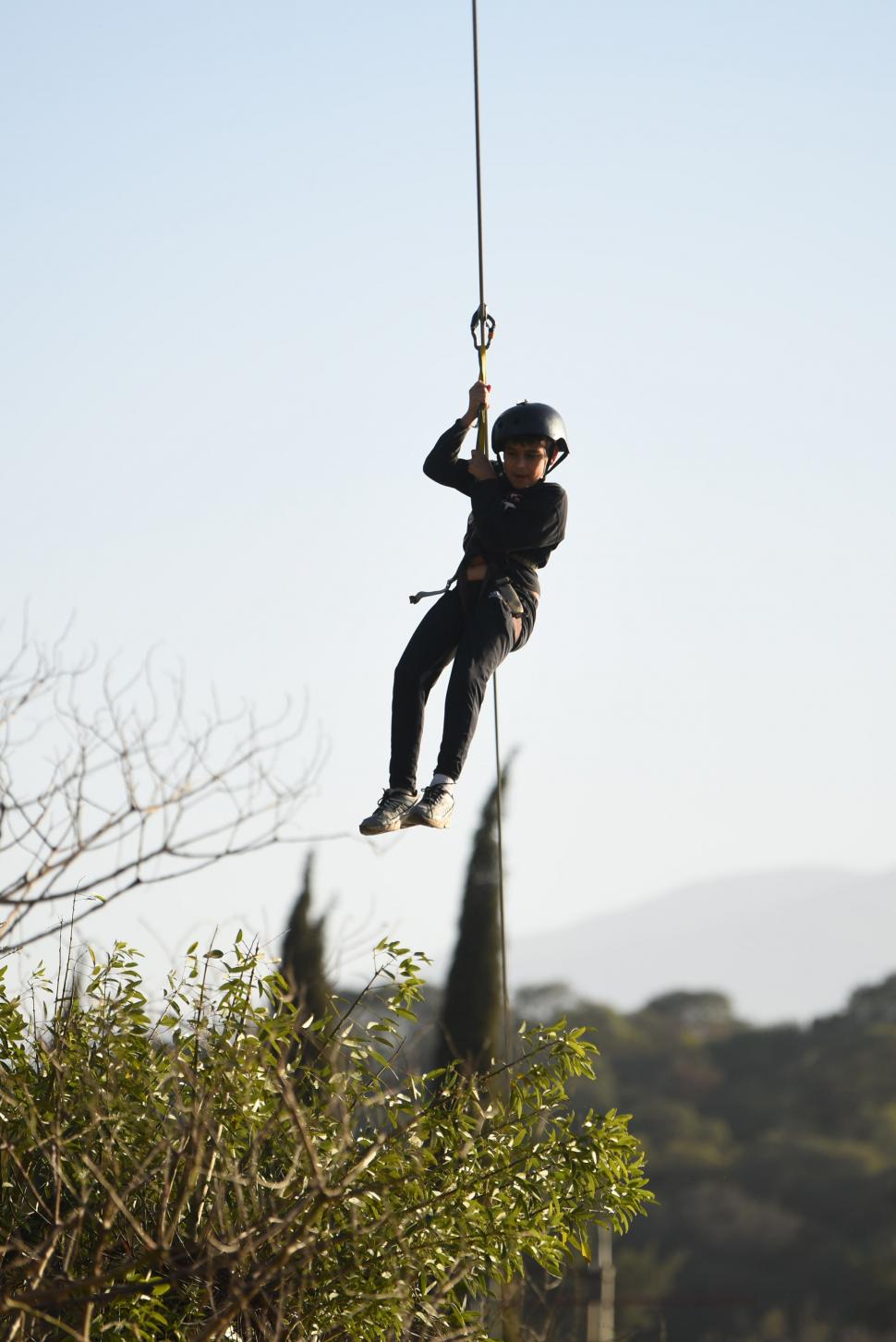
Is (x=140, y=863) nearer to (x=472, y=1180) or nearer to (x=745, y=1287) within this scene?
(x=472, y=1180)

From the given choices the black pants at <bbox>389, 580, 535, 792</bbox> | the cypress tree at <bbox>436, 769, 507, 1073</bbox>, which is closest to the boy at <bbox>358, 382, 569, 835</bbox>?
the black pants at <bbox>389, 580, 535, 792</bbox>

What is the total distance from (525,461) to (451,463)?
36 cm

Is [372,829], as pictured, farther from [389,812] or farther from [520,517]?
[520,517]

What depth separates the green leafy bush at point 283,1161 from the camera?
26.7 ft

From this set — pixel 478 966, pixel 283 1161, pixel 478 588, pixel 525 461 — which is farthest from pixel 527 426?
pixel 478 966

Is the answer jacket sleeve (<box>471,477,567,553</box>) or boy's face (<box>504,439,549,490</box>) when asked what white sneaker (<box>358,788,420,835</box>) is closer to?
jacket sleeve (<box>471,477,567,553</box>)

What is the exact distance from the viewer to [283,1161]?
30.5 ft

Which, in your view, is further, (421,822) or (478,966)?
(478,966)

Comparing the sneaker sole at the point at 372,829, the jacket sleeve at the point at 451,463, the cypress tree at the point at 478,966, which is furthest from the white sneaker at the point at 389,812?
the cypress tree at the point at 478,966

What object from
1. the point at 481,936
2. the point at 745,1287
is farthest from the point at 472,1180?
the point at 745,1287

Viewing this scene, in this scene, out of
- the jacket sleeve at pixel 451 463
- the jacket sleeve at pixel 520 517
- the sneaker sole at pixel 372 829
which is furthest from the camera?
the jacket sleeve at pixel 451 463

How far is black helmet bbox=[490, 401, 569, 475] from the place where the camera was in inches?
295

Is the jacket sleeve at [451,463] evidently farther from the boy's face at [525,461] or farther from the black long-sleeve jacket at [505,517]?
the boy's face at [525,461]

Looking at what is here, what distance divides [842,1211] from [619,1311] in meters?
6.46
